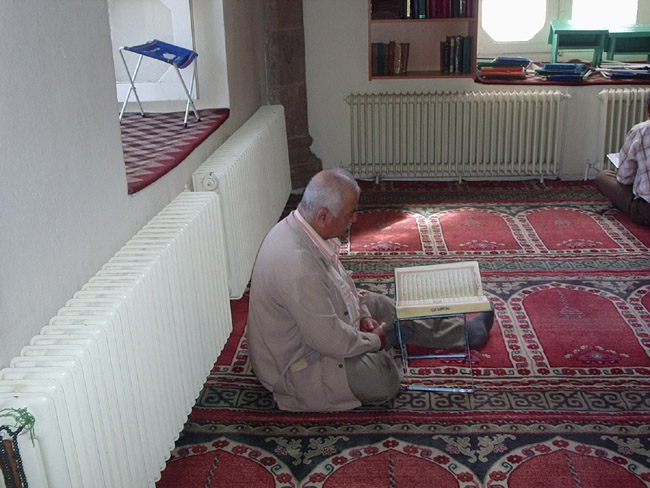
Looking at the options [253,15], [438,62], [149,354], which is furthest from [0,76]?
[438,62]

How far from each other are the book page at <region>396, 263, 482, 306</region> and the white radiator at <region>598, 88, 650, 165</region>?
404 cm

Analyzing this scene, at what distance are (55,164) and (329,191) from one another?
1.26 m

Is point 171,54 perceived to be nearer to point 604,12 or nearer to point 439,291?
point 439,291

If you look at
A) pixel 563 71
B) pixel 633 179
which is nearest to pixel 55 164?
pixel 633 179

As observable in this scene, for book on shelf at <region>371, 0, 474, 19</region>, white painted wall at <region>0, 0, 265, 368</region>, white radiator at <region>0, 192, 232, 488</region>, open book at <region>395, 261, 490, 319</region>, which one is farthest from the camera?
book on shelf at <region>371, 0, 474, 19</region>

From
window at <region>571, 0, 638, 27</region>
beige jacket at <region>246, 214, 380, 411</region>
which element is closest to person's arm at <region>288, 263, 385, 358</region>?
beige jacket at <region>246, 214, 380, 411</region>

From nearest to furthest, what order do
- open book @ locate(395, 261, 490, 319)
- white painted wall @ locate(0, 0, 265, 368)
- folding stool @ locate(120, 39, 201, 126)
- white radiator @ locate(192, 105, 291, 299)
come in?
white painted wall @ locate(0, 0, 265, 368) → open book @ locate(395, 261, 490, 319) → white radiator @ locate(192, 105, 291, 299) → folding stool @ locate(120, 39, 201, 126)

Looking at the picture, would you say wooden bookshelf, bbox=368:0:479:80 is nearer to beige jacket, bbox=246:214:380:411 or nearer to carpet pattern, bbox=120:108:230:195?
carpet pattern, bbox=120:108:230:195

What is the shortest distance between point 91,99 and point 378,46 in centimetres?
486

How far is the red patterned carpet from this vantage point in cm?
340

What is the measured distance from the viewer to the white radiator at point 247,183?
4707 mm

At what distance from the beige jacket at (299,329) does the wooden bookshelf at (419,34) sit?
4.21 m

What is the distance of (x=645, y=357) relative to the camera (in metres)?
4.32

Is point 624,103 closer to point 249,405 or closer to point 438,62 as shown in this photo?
point 438,62
